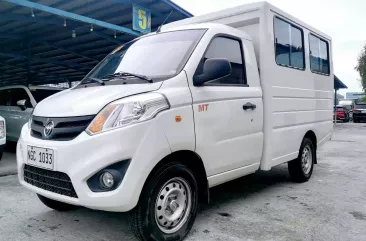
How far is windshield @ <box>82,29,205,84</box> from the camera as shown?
10.9ft

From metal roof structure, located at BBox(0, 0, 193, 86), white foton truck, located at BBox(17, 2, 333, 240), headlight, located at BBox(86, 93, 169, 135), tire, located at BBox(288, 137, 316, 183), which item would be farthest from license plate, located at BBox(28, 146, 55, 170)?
metal roof structure, located at BBox(0, 0, 193, 86)

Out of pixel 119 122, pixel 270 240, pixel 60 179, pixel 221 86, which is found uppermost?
pixel 221 86

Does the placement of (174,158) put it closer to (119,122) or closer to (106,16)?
(119,122)

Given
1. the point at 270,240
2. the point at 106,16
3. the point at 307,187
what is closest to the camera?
the point at 270,240

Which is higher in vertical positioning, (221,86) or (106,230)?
(221,86)

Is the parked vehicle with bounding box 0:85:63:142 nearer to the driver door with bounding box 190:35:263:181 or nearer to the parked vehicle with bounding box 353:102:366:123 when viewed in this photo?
the driver door with bounding box 190:35:263:181

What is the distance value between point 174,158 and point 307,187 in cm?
303

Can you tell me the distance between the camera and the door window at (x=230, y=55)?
3639mm

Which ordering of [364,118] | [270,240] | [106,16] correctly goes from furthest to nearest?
[364,118] < [106,16] < [270,240]

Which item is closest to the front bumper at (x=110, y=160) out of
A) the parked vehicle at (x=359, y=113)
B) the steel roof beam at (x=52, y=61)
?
the steel roof beam at (x=52, y=61)

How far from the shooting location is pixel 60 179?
284 cm

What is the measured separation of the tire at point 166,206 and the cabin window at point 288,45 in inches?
90.7

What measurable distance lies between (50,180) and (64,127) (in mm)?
503

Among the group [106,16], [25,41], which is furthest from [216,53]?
[25,41]
